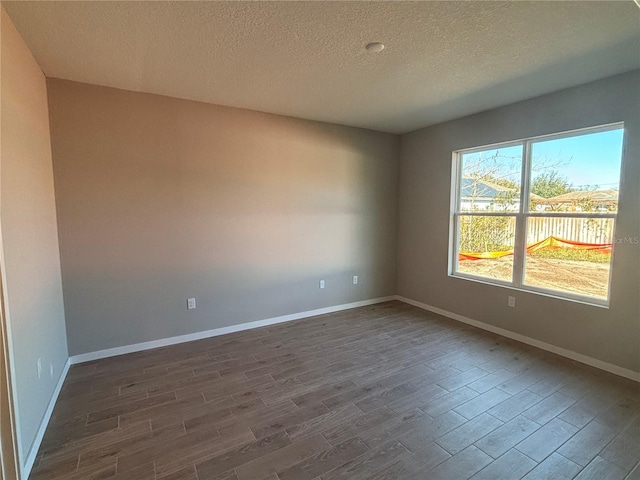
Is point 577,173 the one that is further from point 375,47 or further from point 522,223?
point 375,47

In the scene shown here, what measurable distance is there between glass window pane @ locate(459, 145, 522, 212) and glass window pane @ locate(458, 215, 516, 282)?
152 mm

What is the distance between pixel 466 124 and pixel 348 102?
5.36 feet

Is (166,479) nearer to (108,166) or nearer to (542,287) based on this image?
(108,166)

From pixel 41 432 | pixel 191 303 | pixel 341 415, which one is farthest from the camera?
pixel 191 303

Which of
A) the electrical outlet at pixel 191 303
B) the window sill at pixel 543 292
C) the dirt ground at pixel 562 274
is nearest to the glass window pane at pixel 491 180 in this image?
the dirt ground at pixel 562 274

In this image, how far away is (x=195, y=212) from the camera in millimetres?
3320

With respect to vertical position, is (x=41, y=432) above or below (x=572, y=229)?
below

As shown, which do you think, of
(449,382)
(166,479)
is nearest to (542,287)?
(449,382)

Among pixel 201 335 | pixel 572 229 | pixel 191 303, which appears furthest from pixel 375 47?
pixel 201 335

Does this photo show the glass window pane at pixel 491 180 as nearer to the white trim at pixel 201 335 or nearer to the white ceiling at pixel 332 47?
the white ceiling at pixel 332 47

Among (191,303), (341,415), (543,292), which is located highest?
(543,292)

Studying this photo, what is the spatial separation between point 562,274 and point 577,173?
1022 millimetres

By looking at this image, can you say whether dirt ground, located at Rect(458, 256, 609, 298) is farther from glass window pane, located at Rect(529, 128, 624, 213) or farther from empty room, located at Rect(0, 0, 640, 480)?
glass window pane, located at Rect(529, 128, 624, 213)

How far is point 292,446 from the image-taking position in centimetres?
186
